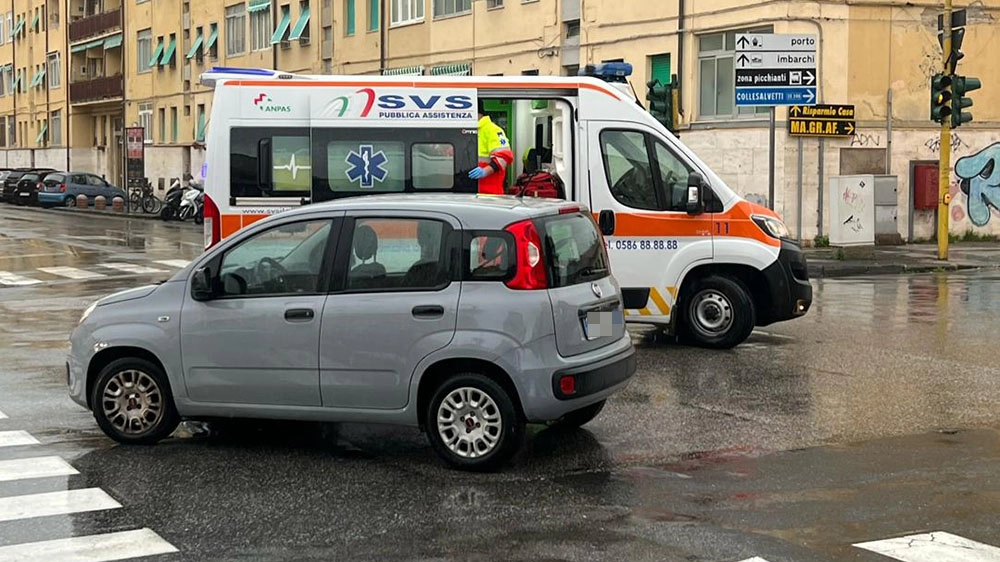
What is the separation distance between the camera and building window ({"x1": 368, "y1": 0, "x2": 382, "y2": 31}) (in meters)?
44.0

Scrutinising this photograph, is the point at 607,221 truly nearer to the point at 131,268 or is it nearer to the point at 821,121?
the point at 131,268

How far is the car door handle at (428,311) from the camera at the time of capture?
26.1 ft

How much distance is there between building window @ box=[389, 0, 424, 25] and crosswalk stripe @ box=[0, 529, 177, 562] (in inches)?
1418

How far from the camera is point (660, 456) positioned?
8.35 metres

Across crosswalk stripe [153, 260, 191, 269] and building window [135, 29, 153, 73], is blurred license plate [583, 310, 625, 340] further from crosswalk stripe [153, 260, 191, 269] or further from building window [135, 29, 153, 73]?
building window [135, 29, 153, 73]

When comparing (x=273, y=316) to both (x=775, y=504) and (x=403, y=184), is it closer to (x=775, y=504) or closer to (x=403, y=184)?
(x=775, y=504)

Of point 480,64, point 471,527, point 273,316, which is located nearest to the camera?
point 471,527

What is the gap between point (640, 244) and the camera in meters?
12.9

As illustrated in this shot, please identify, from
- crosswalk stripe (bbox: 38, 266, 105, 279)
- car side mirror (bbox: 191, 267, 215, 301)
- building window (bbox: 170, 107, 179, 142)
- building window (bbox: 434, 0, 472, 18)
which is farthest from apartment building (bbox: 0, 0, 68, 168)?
car side mirror (bbox: 191, 267, 215, 301)

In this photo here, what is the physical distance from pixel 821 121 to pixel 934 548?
2257 centimetres

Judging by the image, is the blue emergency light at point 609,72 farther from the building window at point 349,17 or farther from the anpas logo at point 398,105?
the building window at point 349,17

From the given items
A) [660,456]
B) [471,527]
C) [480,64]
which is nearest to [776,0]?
[480,64]

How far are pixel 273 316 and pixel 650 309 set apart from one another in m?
5.41

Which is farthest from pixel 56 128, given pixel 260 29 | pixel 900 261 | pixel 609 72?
pixel 609 72
